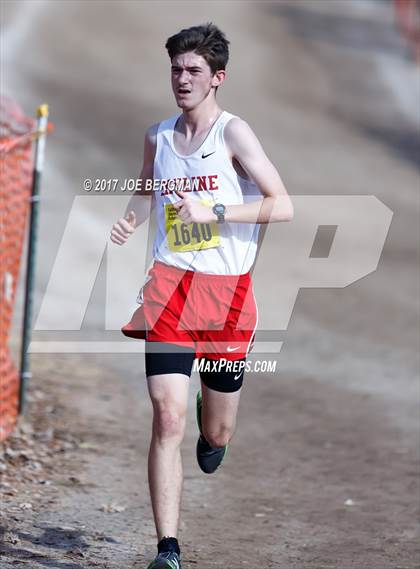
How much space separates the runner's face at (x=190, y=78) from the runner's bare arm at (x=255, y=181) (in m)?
0.20

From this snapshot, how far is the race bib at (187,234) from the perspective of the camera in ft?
17.8

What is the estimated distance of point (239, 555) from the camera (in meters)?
6.35

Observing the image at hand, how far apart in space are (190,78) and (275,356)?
20.9 ft

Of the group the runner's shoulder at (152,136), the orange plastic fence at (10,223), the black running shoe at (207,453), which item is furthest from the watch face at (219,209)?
the orange plastic fence at (10,223)

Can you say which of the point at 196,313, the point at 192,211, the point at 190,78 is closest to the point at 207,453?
the point at 196,313

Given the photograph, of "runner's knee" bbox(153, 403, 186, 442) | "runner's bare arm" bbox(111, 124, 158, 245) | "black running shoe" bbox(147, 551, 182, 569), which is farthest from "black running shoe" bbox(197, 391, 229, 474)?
"black running shoe" bbox(147, 551, 182, 569)

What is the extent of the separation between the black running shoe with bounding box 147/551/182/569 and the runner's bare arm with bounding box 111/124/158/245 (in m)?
1.41

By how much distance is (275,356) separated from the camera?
11500 mm

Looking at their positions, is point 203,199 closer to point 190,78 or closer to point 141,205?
point 141,205

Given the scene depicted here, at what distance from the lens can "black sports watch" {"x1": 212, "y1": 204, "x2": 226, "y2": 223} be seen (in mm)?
5297

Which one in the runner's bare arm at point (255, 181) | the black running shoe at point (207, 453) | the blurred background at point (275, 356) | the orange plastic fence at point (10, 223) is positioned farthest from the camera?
the orange plastic fence at point (10, 223)

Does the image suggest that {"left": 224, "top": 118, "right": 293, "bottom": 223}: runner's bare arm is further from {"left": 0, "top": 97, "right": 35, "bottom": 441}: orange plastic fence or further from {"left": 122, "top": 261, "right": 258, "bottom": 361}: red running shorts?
{"left": 0, "top": 97, "right": 35, "bottom": 441}: orange plastic fence

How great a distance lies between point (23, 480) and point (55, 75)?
18252 millimetres

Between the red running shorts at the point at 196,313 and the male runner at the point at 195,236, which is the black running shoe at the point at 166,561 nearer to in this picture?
the male runner at the point at 195,236
